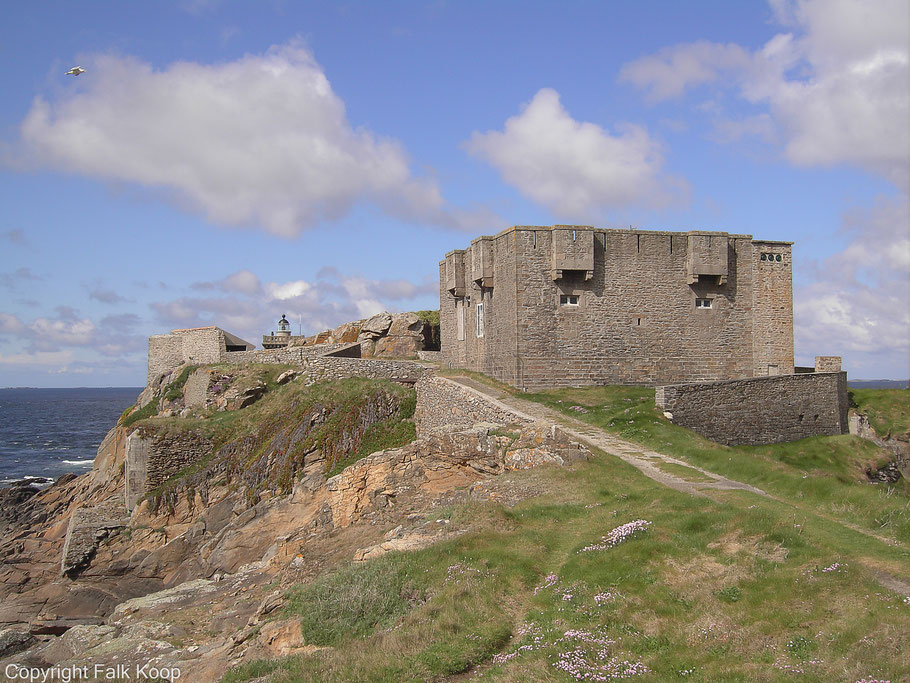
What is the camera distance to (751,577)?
9336mm

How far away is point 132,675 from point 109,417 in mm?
118857

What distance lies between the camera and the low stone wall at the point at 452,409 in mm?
21237

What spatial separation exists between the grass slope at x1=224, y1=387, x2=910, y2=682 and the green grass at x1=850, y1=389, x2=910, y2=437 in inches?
745

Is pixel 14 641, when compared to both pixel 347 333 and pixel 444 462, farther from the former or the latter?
pixel 347 333

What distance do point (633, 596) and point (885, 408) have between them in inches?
1074

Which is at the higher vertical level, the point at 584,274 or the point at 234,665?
the point at 584,274

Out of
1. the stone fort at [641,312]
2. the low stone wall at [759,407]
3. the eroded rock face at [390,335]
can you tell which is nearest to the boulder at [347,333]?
the eroded rock face at [390,335]

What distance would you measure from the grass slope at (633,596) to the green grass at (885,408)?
62.1ft

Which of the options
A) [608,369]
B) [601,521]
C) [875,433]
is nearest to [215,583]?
[601,521]

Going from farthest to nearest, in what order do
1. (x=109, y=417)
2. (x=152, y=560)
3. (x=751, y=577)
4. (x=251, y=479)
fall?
(x=109, y=417)
(x=251, y=479)
(x=152, y=560)
(x=751, y=577)

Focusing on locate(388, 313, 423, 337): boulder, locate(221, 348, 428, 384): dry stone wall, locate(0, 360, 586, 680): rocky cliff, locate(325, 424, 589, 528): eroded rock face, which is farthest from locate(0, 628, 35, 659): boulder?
locate(388, 313, 423, 337): boulder

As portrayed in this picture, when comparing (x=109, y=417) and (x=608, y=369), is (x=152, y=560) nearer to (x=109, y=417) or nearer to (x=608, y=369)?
(x=608, y=369)

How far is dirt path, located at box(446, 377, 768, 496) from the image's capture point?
47.4 ft

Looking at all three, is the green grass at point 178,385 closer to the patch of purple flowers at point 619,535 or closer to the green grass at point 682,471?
the green grass at point 682,471
